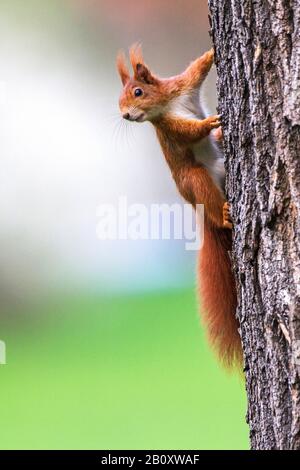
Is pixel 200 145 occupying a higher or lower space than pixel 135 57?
lower

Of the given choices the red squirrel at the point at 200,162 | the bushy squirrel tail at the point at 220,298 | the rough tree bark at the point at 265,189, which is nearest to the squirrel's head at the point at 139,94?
the red squirrel at the point at 200,162

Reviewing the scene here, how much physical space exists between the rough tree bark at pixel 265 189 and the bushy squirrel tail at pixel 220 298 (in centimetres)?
46

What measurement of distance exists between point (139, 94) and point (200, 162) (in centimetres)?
32

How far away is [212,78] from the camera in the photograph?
3430 millimetres

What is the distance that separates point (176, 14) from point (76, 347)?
209 centimetres

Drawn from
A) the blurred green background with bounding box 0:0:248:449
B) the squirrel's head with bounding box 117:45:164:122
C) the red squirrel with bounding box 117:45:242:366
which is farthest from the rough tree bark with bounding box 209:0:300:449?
the blurred green background with bounding box 0:0:248:449

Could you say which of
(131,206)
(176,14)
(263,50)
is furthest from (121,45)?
(263,50)

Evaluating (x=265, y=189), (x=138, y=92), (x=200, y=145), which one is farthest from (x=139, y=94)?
(x=265, y=189)

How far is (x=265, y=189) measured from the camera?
65.8 inches

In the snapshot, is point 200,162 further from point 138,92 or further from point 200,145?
point 138,92

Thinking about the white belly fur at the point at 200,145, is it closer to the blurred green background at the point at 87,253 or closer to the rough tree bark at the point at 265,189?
the rough tree bark at the point at 265,189

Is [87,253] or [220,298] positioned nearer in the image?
[220,298]

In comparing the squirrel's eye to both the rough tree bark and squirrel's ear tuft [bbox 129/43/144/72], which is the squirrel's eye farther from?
the rough tree bark

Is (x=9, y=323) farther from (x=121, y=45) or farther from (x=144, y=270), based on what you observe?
(x=121, y=45)
